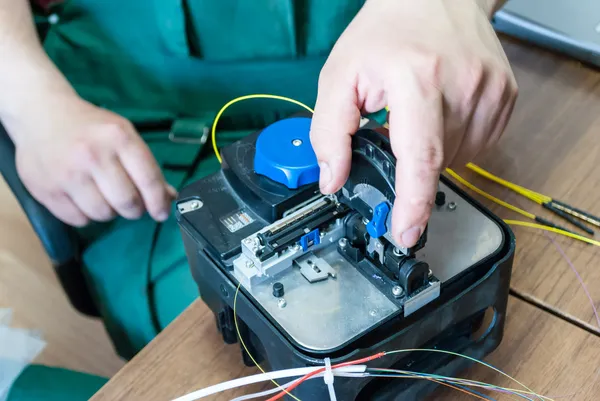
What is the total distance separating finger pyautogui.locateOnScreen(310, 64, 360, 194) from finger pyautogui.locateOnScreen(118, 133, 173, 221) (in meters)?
0.27

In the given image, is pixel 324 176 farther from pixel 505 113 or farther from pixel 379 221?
pixel 505 113

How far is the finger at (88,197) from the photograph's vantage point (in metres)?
0.85

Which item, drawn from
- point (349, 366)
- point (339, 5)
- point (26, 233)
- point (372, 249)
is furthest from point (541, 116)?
A: point (26, 233)

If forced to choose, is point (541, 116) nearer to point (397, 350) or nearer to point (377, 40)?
point (377, 40)

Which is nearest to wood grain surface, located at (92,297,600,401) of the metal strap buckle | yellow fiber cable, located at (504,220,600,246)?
yellow fiber cable, located at (504,220,600,246)

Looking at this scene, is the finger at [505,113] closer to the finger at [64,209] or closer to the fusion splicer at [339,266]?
the fusion splicer at [339,266]

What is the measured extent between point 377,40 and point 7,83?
529mm

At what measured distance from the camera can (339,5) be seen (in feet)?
3.35

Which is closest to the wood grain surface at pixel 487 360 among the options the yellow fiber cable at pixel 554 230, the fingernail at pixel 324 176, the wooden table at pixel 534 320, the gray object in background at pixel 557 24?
the wooden table at pixel 534 320

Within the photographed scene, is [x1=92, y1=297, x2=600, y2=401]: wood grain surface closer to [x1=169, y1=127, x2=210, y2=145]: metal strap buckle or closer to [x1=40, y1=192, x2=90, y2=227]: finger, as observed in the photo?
[x1=40, y1=192, x2=90, y2=227]: finger

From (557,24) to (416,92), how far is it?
0.54 m

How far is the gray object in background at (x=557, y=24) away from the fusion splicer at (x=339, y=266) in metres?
0.50

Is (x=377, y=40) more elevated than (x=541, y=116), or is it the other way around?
(x=377, y=40)

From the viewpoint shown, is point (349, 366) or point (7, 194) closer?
point (349, 366)
